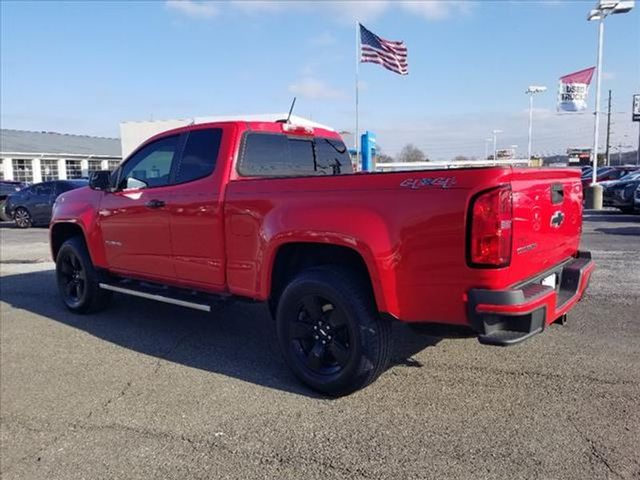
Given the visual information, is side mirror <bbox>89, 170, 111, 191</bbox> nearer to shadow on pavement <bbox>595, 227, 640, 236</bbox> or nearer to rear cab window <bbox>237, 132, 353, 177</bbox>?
rear cab window <bbox>237, 132, 353, 177</bbox>

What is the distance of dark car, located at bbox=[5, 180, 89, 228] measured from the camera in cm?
1781

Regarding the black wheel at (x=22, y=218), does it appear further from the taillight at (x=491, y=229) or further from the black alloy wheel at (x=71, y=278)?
the taillight at (x=491, y=229)

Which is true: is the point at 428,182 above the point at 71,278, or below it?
above

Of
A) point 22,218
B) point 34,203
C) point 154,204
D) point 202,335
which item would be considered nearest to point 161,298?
point 202,335

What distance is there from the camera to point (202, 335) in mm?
5379

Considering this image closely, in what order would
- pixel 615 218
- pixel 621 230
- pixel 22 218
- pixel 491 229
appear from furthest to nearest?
pixel 22 218, pixel 615 218, pixel 621 230, pixel 491 229

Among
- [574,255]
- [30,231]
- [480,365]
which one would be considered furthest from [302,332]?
[30,231]

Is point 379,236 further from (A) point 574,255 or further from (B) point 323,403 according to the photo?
(A) point 574,255

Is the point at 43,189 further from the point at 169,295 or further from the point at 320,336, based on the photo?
the point at 320,336

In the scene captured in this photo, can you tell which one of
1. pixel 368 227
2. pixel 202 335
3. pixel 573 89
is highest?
pixel 573 89

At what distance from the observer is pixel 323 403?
12.3ft

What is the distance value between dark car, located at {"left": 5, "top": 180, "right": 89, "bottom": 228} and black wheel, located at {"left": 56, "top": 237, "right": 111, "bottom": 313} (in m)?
12.3

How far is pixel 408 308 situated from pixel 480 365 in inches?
50.5

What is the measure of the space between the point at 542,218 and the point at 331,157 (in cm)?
259
